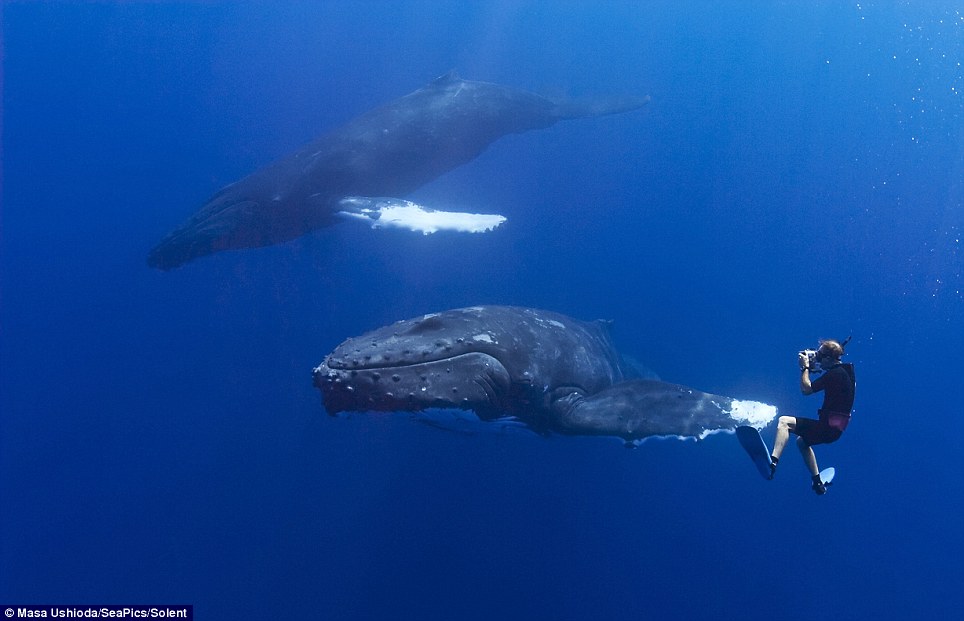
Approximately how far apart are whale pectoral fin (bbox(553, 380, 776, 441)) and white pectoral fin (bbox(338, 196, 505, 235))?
5913mm

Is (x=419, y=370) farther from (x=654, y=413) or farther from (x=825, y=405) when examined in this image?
(x=825, y=405)

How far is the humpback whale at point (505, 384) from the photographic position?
6.96m

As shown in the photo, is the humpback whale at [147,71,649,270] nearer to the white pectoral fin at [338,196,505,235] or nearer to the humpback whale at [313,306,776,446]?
the white pectoral fin at [338,196,505,235]

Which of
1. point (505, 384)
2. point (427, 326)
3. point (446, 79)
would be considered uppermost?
point (446, 79)

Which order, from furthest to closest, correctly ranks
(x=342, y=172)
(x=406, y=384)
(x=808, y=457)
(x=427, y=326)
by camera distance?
(x=342, y=172), (x=808, y=457), (x=427, y=326), (x=406, y=384)

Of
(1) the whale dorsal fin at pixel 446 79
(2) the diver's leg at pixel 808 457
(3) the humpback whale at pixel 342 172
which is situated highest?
(1) the whale dorsal fin at pixel 446 79

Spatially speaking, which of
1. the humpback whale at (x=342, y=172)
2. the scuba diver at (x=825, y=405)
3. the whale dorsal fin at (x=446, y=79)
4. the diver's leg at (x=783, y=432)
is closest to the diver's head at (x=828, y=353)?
the scuba diver at (x=825, y=405)

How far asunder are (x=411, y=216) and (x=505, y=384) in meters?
7.36

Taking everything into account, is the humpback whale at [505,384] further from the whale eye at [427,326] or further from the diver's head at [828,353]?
the diver's head at [828,353]

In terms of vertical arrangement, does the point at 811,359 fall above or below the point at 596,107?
below

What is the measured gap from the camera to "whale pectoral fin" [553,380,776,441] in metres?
7.91

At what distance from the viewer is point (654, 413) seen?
322 inches

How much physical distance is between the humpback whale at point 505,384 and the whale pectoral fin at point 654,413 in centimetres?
1

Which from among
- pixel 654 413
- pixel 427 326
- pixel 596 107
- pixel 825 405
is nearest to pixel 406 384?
pixel 427 326
